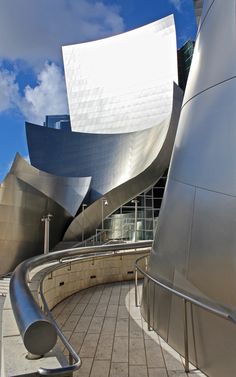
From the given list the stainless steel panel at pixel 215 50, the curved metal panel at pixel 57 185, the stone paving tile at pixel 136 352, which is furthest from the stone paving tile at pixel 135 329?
the curved metal panel at pixel 57 185

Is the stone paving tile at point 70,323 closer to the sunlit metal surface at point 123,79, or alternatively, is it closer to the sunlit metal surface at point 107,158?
the sunlit metal surface at point 107,158

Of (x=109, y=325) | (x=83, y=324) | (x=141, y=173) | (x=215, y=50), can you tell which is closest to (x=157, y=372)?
(x=109, y=325)

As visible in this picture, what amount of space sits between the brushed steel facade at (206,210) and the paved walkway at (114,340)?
0.23 m

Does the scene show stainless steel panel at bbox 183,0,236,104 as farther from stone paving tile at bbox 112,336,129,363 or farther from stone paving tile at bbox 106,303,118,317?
stone paving tile at bbox 106,303,118,317

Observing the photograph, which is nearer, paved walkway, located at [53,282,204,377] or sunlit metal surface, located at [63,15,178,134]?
paved walkway, located at [53,282,204,377]

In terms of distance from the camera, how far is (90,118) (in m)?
42.4

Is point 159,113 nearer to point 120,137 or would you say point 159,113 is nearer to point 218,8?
point 120,137

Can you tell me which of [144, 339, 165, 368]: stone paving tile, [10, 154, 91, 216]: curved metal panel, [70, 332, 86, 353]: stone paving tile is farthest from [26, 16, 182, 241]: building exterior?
[144, 339, 165, 368]: stone paving tile

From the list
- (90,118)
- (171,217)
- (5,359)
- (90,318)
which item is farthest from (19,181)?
(90,118)

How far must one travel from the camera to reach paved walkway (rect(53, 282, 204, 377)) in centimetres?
367

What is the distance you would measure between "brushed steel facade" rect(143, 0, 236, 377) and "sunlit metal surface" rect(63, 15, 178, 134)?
3261 centimetres

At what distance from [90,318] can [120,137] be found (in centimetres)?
3042

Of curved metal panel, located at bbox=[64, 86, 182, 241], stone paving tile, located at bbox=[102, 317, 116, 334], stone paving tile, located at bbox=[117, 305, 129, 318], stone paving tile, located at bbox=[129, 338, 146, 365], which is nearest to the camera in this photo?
stone paving tile, located at bbox=[129, 338, 146, 365]

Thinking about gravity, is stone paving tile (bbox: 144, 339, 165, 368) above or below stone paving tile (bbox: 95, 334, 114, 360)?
above
